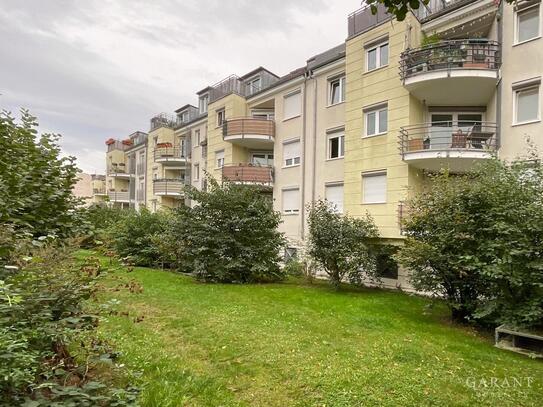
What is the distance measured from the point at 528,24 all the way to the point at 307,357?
13972mm

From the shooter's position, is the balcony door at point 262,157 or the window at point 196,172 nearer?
the balcony door at point 262,157

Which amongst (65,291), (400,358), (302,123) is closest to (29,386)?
(65,291)

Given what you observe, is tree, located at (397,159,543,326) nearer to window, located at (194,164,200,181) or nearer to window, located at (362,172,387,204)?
window, located at (362,172,387,204)

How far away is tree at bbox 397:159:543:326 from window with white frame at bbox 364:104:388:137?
22.2 feet

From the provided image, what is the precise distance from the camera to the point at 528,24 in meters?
12.6

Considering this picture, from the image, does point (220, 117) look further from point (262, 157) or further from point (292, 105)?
point (292, 105)

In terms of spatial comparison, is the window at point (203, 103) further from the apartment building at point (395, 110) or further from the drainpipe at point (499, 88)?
the drainpipe at point (499, 88)

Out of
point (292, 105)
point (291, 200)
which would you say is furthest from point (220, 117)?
point (291, 200)

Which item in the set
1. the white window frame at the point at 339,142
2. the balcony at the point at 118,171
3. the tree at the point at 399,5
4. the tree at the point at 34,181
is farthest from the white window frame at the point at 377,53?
the balcony at the point at 118,171

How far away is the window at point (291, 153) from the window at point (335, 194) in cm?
296

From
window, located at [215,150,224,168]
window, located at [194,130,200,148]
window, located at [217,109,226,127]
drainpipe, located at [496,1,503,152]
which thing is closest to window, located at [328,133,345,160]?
drainpipe, located at [496,1,503,152]

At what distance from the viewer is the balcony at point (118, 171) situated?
4647cm

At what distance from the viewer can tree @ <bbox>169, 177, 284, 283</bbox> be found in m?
14.4

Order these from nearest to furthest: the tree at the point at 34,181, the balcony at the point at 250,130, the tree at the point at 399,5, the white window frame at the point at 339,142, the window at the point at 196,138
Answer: the tree at the point at 399,5, the tree at the point at 34,181, the white window frame at the point at 339,142, the balcony at the point at 250,130, the window at the point at 196,138
